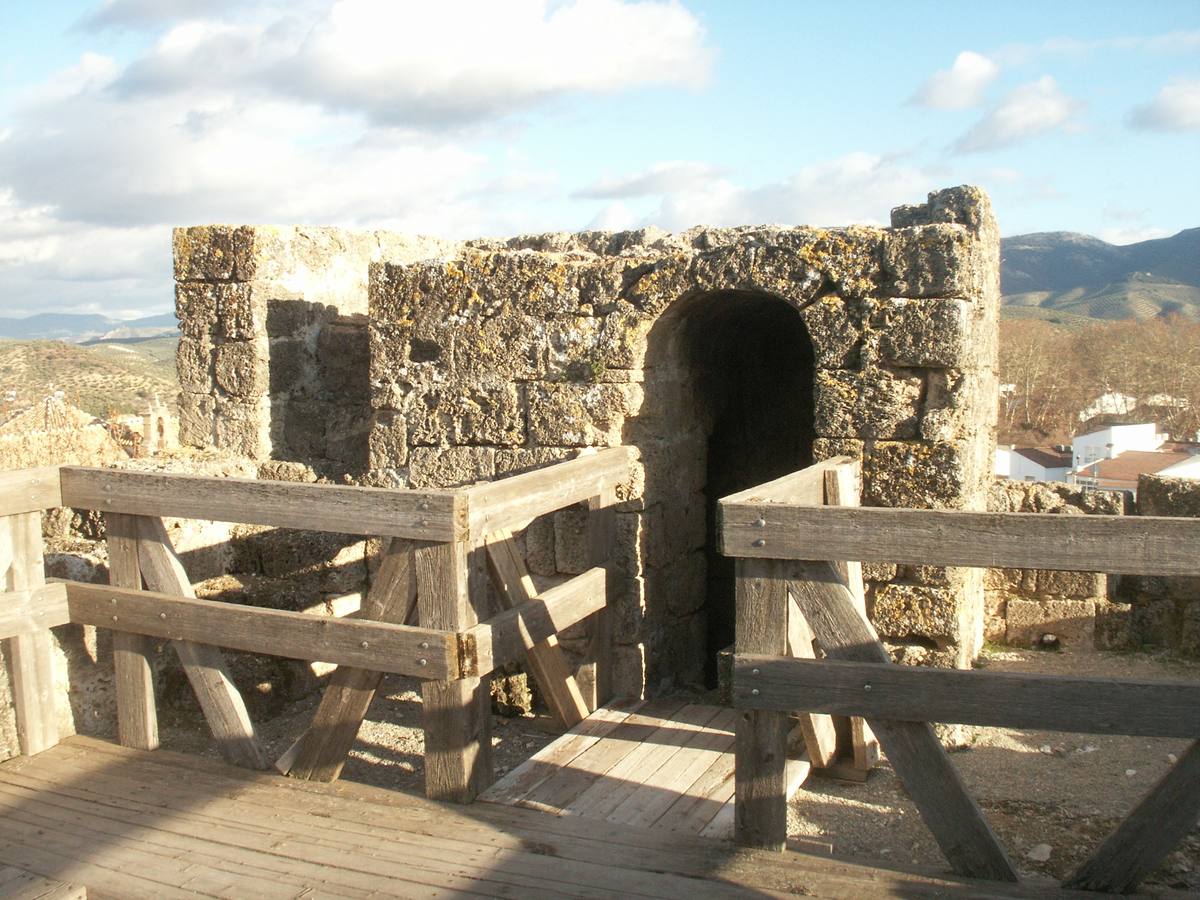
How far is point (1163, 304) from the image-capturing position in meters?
99.8

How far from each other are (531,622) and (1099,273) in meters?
149

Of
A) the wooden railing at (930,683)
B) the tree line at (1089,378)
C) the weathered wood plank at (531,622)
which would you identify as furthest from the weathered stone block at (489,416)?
the tree line at (1089,378)

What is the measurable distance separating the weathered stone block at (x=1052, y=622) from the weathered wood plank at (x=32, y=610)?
5287 millimetres

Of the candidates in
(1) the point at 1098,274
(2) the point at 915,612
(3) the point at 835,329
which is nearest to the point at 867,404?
(3) the point at 835,329

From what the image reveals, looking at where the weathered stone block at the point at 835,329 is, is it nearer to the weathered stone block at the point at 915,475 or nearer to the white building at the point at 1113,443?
the weathered stone block at the point at 915,475

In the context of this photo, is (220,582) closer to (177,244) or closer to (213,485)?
(213,485)

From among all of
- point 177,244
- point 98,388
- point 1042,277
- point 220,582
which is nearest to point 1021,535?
point 220,582

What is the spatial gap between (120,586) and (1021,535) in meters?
3.44

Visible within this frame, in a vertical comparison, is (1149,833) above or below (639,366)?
below

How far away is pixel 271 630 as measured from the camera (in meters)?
4.05

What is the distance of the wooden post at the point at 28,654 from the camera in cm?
434

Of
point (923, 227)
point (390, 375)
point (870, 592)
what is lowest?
point (870, 592)

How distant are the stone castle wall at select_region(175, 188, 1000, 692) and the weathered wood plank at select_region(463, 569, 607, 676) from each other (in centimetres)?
65

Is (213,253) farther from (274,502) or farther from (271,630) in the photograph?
(271,630)
